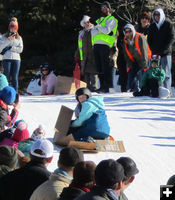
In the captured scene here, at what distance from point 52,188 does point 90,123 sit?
156 inches

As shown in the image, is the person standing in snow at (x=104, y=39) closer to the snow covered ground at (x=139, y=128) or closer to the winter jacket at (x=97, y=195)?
the snow covered ground at (x=139, y=128)

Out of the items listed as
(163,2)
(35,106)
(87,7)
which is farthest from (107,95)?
(87,7)

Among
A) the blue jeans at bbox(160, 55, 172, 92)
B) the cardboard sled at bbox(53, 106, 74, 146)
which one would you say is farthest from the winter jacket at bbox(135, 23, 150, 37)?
the cardboard sled at bbox(53, 106, 74, 146)

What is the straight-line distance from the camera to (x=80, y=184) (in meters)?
4.67

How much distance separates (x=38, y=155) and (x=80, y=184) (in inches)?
34.7

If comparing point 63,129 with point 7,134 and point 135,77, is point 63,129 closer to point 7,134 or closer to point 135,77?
point 7,134

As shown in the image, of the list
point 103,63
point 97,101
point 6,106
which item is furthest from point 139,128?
point 103,63

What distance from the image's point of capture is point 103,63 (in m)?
13.7

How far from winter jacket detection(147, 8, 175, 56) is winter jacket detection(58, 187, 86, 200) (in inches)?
358

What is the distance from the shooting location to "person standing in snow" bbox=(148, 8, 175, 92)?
527 inches

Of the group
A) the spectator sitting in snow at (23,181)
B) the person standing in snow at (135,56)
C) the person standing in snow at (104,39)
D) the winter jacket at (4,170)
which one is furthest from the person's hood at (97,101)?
the person standing in snow at (135,56)

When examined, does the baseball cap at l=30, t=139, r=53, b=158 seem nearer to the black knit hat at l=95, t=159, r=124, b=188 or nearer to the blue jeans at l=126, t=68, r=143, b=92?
the black knit hat at l=95, t=159, r=124, b=188

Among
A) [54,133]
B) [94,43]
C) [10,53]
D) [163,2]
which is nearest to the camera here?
[54,133]

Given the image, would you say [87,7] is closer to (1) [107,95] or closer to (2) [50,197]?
(1) [107,95]
